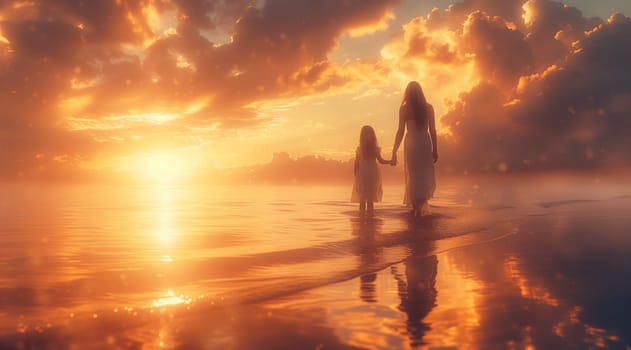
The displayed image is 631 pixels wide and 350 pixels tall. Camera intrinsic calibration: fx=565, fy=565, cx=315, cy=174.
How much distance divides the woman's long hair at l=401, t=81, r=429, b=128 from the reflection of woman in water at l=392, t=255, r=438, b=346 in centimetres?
567

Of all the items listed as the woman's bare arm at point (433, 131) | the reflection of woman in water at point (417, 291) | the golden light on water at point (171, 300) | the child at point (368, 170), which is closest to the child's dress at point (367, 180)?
the child at point (368, 170)

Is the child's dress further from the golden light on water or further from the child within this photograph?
the golden light on water

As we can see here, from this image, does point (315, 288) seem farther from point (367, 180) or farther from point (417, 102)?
point (367, 180)

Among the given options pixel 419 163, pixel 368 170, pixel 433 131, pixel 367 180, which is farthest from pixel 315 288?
pixel 368 170

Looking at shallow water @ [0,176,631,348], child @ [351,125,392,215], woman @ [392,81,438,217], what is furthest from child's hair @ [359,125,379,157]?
shallow water @ [0,176,631,348]

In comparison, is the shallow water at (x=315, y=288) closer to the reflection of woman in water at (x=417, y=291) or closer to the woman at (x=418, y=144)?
the reflection of woman in water at (x=417, y=291)

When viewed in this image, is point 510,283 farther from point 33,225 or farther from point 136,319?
point 33,225

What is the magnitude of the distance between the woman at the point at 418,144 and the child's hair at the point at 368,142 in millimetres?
2844

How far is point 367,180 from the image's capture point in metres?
15.5

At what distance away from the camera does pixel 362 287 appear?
5547 mm

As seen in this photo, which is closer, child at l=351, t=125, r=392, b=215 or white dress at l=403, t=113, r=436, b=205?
white dress at l=403, t=113, r=436, b=205

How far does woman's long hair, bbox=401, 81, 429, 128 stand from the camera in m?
12.7

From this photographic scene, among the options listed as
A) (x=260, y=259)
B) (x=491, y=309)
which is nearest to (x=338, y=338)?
(x=491, y=309)

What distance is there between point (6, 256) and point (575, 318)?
7.56 metres
